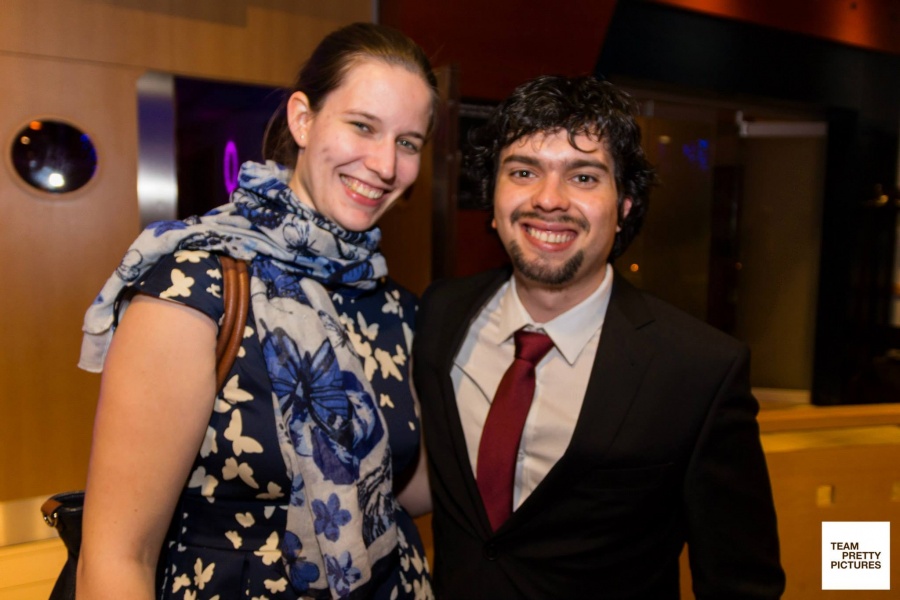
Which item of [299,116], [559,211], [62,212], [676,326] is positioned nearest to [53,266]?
[62,212]

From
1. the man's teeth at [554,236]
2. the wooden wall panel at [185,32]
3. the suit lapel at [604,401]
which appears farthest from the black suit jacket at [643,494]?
the wooden wall panel at [185,32]

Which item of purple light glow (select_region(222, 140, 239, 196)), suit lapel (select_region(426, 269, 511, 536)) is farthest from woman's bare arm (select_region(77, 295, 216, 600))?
purple light glow (select_region(222, 140, 239, 196))

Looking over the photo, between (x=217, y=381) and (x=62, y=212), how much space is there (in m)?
1.98

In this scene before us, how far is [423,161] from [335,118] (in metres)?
1.84

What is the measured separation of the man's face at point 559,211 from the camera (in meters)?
1.63

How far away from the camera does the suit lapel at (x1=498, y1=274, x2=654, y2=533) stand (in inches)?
57.1

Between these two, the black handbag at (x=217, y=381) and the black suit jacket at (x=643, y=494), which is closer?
the black handbag at (x=217, y=381)

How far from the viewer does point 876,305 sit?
5.54m

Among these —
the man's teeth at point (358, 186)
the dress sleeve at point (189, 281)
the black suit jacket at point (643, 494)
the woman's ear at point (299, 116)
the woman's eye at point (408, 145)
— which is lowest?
the black suit jacket at point (643, 494)

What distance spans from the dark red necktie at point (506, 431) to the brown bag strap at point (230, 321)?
0.64m

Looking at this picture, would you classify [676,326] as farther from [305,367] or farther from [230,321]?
[230,321]

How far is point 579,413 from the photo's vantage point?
1.50 meters

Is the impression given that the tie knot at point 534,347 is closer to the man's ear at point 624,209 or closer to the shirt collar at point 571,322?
the shirt collar at point 571,322

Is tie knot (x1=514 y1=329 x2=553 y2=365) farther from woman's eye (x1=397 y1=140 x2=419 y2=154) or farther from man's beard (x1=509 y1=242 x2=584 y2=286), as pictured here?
woman's eye (x1=397 y1=140 x2=419 y2=154)
